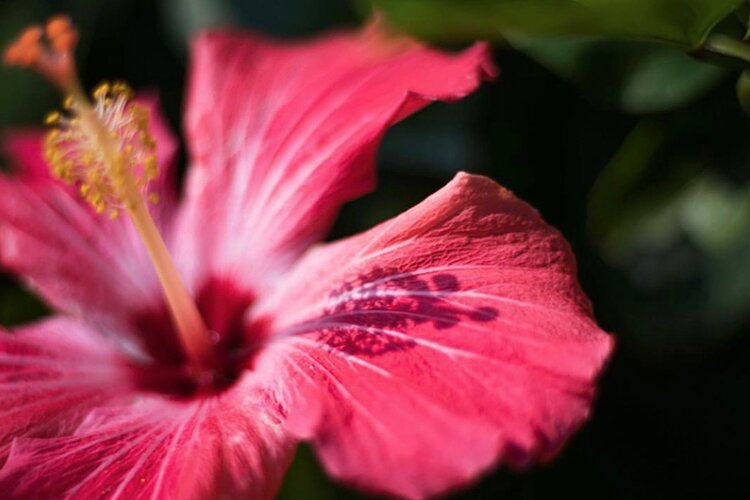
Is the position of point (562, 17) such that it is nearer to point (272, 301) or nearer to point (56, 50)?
point (272, 301)

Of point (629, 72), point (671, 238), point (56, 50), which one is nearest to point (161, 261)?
point (56, 50)

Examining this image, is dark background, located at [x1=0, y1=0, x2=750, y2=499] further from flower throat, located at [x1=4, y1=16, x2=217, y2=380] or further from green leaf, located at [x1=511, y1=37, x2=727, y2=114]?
flower throat, located at [x1=4, y1=16, x2=217, y2=380]

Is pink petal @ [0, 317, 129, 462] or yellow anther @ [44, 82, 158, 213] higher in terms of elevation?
yellow anther @ [44, 82, 158, 213]

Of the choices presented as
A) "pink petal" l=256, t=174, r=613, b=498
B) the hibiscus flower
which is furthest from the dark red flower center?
"pink petal" l=256, t=174, r=613, b=498

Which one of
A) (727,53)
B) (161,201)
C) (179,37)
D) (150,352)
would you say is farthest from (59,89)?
(727,53)

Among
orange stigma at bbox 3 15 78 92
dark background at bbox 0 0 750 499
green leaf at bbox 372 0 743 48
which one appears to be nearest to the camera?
green leaf at bbox 372 0 743 48

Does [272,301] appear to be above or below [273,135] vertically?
below
